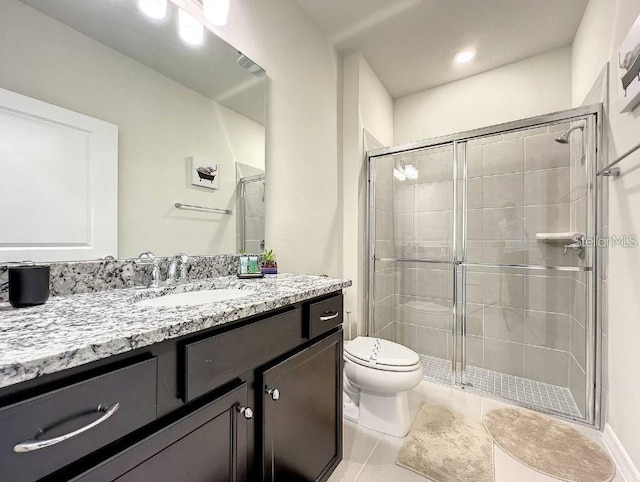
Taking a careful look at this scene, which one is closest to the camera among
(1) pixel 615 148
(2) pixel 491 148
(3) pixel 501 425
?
(1) pixel 615 148

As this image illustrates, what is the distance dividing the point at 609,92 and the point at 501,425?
1.95 m

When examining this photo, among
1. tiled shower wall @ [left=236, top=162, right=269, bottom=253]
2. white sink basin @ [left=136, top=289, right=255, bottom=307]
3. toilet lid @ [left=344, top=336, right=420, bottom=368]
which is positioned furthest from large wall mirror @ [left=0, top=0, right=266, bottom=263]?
toilet lid @ [left=344, top=336, right=420, bottom=368]

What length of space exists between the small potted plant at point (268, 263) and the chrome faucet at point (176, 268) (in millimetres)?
407

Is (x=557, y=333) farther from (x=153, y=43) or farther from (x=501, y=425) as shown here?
(x=153, y=43)

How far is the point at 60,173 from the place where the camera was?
0.92m

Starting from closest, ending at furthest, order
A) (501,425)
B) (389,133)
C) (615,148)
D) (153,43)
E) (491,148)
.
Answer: (153,43)
(615,148)
(501,425)
(491,148)
(389,133)

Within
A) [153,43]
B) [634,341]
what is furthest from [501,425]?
[153,43]

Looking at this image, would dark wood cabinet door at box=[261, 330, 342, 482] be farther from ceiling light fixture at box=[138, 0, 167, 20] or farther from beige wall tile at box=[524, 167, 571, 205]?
beige wall tile at box=[524, 167, 571, 205]

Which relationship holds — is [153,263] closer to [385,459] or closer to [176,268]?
[176,268]

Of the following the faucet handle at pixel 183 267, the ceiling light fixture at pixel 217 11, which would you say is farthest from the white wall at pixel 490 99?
the faucet handle at pixel 183 267

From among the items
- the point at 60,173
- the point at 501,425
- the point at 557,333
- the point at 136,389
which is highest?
the point at 60,173

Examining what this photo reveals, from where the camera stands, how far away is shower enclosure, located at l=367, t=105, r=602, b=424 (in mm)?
1871

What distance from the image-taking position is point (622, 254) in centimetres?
140

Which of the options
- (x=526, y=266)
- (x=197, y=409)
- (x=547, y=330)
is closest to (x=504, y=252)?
(x=526, y=266)
